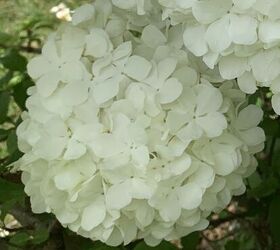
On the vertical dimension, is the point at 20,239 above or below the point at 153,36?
below

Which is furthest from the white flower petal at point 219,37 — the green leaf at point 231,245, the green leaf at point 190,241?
the green leaf at point 231,245

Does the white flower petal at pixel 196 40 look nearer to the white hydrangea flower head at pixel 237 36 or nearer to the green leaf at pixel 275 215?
the white hydrangea flower head at pixel 237 36

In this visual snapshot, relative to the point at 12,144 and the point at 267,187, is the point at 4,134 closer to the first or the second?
the point at 12,144

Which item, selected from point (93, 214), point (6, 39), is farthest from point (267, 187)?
point (6, 39)

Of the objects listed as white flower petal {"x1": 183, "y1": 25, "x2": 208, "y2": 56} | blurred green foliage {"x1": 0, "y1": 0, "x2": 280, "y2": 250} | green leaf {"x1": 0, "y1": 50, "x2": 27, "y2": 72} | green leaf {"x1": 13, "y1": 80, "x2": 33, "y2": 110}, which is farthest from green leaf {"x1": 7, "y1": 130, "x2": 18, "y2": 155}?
white flower petal {"x1": 183, "y1": 25, "x2": 208, "y2": 56}

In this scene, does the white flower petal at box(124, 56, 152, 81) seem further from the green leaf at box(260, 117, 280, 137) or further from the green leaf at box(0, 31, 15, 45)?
the green leaf at box(0, 31, 15, 45)
